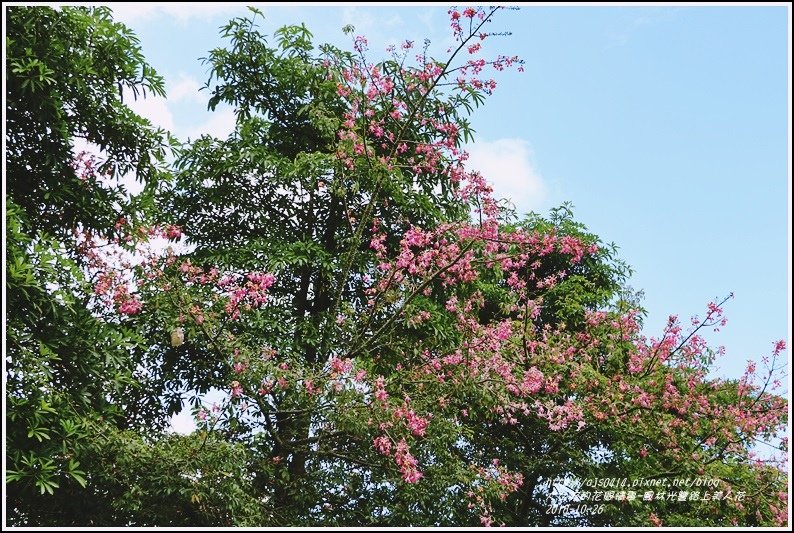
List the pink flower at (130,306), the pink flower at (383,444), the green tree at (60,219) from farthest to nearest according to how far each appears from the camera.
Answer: the pink flower at (383,444)
the pink flower at (130,306)
the green tree at (60,219)

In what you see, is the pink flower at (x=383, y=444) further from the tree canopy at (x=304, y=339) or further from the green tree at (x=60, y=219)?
the green tree at (x=60, y=219)

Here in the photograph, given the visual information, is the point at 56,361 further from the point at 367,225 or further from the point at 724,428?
the point at 724,428

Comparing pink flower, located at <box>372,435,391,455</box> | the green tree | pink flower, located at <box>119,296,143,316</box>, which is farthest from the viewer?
pink flower, located at <box>372,435,391,455</box>

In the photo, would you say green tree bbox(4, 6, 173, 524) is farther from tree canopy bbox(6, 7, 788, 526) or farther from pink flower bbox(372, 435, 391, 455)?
pink flower bbox(372, 435, 391, 455)

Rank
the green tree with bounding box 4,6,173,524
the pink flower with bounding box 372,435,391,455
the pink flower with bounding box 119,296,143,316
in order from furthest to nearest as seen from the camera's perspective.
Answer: the pink flower with bounding box 372,435,391,455, the pink flower with bounding box 119,296,143,316, the green tree with bounding box 4,6,173,524

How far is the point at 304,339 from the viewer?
10695 millimetres

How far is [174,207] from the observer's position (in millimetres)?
11992

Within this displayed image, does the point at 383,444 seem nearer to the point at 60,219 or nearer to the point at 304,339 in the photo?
the point at 304,339

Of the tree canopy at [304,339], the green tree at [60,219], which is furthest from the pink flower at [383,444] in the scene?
the green tree at [60,219]

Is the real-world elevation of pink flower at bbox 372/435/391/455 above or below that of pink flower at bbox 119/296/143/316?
below

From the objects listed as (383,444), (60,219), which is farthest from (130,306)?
(383,444)

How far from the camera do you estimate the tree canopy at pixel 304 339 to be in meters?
8.38

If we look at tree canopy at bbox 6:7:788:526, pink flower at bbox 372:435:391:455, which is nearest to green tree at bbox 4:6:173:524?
tree canopy at bbox 6:7:788:526

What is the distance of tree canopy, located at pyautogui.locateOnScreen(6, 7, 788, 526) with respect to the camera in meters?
8.38
